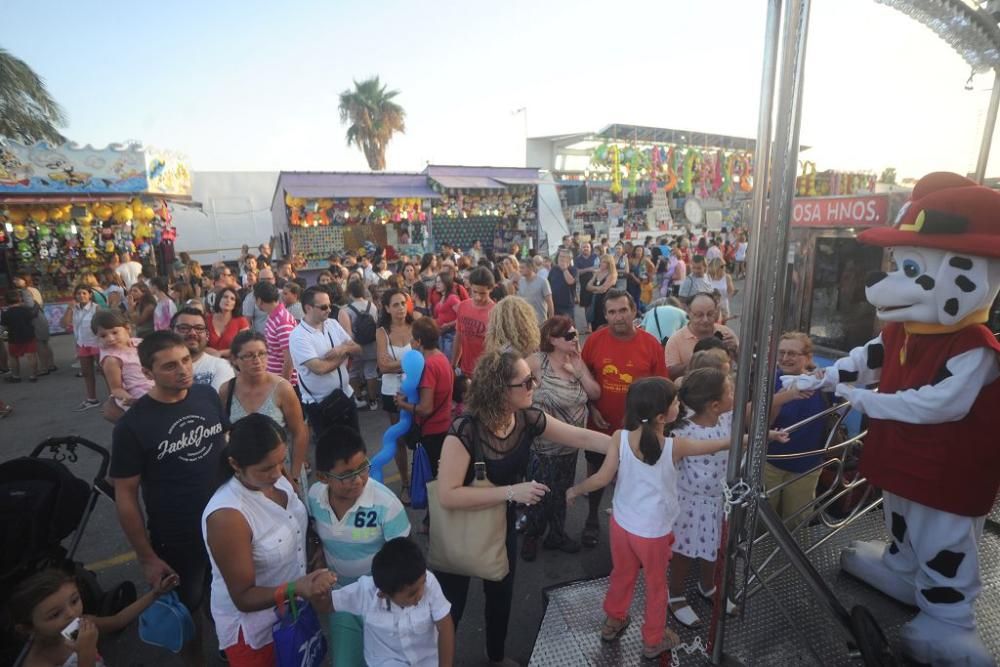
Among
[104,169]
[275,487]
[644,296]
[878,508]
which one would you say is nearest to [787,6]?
[275,487]

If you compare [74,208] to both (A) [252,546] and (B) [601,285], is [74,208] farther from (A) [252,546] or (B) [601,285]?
(A) [252,546]

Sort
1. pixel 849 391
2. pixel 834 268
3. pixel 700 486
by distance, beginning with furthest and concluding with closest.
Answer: pixel 834 268
pixel 700 486
pixel 849 391

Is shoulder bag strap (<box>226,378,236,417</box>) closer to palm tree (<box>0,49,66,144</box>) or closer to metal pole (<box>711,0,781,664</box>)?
metal pole (<box>711,0,781,664</box>)

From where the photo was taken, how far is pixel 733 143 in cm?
2823

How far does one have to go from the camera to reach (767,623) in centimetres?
251

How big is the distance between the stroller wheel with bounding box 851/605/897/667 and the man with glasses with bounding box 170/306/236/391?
11.8 feet

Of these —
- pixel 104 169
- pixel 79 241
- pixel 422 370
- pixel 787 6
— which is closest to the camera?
pixel 787 6

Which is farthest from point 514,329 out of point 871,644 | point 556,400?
point 871,644

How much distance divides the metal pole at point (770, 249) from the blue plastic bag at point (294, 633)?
1.65m

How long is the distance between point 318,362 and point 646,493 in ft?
8.72

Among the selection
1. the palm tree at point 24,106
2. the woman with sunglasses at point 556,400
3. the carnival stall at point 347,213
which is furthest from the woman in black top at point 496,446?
the palm tree at point 24,106

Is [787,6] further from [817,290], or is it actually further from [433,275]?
[433,275]

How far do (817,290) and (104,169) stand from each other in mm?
14023

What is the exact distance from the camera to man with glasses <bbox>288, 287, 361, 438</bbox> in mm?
4062
